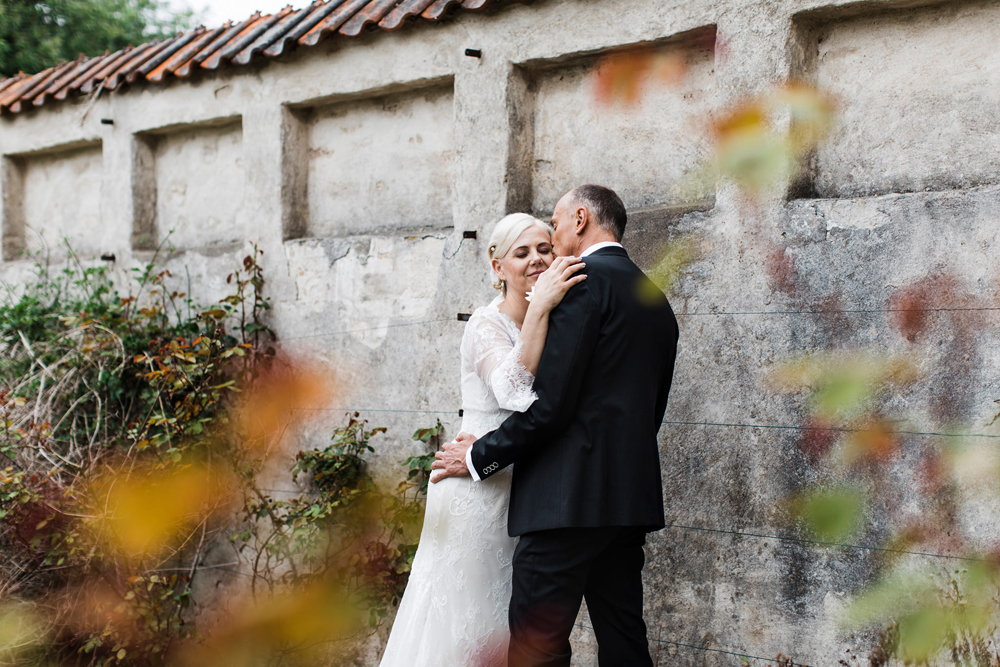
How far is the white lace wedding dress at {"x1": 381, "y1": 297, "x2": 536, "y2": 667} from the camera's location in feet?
10.4

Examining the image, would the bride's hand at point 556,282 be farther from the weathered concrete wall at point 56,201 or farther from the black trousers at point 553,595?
the weathered concrete wall at point 56,201

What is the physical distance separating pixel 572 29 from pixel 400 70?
1.07 m

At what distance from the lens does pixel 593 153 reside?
14.2ft

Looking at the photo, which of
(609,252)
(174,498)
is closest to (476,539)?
(609,252)

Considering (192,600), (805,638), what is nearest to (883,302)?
(805,638)

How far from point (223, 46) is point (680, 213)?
333 centimetres

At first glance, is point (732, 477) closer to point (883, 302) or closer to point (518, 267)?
point (883, 302)

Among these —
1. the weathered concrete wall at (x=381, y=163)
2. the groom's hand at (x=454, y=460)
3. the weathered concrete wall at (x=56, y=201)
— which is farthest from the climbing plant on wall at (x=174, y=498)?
the groom's hand at (x=454, y=460)

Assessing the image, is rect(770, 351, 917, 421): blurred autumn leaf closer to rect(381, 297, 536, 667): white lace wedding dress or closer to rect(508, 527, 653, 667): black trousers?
rect(508, 527, 653, 667): black trousers

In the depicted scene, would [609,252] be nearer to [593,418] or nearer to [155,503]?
[593,418]

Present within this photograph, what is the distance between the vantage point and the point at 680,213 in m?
3.89

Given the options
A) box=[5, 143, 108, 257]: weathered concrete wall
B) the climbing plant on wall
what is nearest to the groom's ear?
the climbing plant on wall

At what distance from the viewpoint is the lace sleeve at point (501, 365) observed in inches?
116

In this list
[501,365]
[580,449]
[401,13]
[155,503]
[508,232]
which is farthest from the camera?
[155,503]
